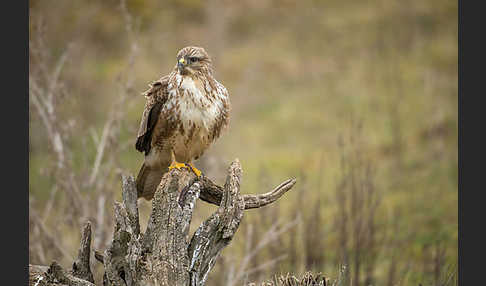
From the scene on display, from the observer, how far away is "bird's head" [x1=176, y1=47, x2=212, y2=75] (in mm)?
4477

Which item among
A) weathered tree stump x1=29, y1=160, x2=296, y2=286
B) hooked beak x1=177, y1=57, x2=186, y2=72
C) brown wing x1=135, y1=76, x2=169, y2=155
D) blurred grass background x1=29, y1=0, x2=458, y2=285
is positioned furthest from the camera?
blurred grass background x1=29, y1=0, x2=458, y2=285

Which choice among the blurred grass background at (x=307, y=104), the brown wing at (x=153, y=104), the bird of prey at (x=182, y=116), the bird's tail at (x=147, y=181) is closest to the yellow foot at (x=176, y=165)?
the bird of prey at (x=182, y=116)

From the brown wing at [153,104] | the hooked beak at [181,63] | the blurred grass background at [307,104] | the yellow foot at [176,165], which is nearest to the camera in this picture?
the hooked beak at [181,63]

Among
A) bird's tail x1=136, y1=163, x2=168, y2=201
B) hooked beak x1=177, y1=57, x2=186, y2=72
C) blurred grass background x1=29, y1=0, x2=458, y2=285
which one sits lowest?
bird's tail x1=136, y1=163, x2=168, y2=201

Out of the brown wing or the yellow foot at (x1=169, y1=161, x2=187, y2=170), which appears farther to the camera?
the brown wing

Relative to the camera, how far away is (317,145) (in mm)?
11336

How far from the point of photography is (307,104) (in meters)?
12.7

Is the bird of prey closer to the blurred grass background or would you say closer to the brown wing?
the brown wing

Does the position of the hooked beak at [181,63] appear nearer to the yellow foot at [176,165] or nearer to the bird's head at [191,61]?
the bird's head at [191,61]

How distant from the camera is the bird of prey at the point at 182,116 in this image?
14.9 feet

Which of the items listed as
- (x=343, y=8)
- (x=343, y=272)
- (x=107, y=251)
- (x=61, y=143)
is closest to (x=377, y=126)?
(x=343, y=8)

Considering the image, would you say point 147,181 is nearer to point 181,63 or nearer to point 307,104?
point 181,63

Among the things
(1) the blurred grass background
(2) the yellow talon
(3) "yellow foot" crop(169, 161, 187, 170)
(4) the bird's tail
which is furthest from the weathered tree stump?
(1) the blurred grass background

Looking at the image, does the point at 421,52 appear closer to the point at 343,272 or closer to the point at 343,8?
the point at 343,8
